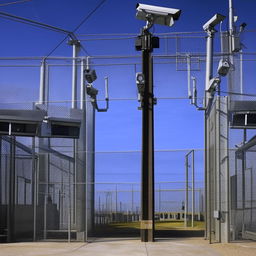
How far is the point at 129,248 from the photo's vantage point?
51.0ft

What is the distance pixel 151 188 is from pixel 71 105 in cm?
557

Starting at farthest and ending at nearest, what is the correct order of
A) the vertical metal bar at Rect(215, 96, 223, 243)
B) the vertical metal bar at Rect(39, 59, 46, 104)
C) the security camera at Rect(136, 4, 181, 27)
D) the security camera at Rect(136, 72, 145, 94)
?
the vertical metal bar at Rect(39, 59, 46, 104) < the vertical metal bar at Rect(215, 96, 223, 243) < the security camera at Rect(136, 72, 145, 94) < the security camera at Rect(136, 4, 181, 27)

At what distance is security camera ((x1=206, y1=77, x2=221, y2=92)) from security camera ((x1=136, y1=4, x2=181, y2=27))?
7.62 feet

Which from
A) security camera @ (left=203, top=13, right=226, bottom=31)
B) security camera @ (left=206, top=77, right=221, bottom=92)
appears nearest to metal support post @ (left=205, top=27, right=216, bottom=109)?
security camera @ (left=203, top=13, right=226, bottom=31)

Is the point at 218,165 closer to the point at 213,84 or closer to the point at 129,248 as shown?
the point at 213,84

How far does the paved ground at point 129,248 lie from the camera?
14320 millimetres

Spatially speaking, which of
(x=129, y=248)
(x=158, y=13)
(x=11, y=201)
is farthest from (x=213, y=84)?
Answer: (x=11, y=201)

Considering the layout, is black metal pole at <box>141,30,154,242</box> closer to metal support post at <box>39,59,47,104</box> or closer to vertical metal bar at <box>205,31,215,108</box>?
vertical metal bar at <box>205,31,215,108</box>

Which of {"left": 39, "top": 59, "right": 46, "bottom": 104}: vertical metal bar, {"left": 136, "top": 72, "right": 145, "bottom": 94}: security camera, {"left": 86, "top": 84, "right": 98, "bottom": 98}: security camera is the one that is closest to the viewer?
{"left": 136, "top": 72, "right": 145, "bottom": 94}: security camera

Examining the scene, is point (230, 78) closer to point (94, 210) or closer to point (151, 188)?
point (151, 188)

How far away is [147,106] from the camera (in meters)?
→ 17.5

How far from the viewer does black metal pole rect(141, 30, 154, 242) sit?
17062 millimetres

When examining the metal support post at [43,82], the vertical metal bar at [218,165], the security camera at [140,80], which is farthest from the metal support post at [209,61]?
the metal support post at [43,82]

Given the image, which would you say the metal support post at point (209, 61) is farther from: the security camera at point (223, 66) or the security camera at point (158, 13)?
the security camera at point (158, 13)
